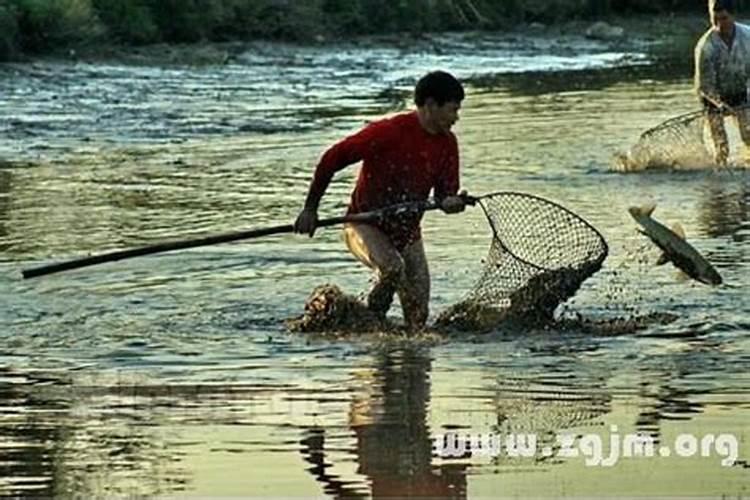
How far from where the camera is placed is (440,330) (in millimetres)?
12539

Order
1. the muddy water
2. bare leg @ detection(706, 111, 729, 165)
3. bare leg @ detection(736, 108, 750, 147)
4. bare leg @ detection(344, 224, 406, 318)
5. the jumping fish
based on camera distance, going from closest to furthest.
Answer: the muddy water < bare leg @ detection(344, 224, 406, 318) < the jumping fish < bare leg @ detection(736, 108, 750, 147) < bare leg @ detection(706, 111, 729, 165)

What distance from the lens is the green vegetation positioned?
33781mm

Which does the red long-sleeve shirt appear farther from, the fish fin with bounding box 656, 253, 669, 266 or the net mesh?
the fish fin with bounding box 656, 253, 669, 266

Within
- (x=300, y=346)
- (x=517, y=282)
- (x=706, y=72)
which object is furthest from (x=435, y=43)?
(x=300, y=346)

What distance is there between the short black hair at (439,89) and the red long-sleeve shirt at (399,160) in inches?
9.1

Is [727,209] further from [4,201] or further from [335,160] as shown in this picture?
[335,160]

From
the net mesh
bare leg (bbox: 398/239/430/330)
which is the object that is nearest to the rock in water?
bare leg (bbox: 398/239/430/330)

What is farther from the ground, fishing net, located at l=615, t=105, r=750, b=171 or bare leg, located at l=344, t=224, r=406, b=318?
bare leg, located at l=344, t=224, r=406, b=318

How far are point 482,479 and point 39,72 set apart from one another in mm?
22691

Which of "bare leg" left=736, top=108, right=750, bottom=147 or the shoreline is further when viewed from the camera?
the shoreline

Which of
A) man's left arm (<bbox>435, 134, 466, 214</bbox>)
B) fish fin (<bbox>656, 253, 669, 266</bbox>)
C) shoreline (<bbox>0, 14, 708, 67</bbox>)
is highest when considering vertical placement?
man's left arm (<bbox>435, 134, 466, 214</bbox>)

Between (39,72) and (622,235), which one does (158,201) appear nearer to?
(622,235)

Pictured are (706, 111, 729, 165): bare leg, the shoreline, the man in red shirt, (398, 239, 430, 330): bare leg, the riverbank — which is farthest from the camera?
the shoreline

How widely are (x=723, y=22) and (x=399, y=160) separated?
7.78 meters
